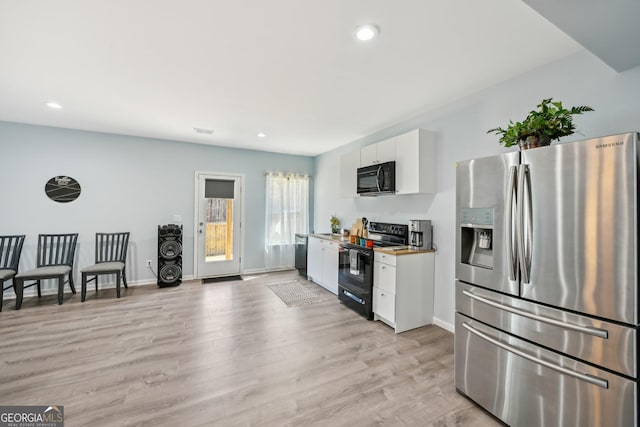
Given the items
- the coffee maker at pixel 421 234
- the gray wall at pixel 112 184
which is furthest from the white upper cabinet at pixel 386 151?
the gray wall at pixel 112 184

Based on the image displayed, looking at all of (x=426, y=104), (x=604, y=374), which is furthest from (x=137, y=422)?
(x=426, y=104)

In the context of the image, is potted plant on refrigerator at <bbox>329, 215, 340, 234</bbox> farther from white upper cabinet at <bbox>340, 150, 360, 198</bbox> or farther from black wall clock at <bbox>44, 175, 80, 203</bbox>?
black wall clock at <bbox>44, 175, 80, 203</bbox>

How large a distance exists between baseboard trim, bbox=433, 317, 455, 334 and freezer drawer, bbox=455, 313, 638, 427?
3.67 feet

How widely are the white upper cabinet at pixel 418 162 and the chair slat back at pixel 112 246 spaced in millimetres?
4523

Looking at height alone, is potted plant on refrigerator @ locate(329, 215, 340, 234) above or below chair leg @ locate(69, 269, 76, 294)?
above

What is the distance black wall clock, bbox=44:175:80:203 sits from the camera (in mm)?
4191

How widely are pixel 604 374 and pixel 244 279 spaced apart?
16.0 ft

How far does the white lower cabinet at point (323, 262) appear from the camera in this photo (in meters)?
4.31

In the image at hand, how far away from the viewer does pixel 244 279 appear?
5234 millimetres

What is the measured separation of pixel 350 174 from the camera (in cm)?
444

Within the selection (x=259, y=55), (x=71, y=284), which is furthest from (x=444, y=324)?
(x=71, y=284)

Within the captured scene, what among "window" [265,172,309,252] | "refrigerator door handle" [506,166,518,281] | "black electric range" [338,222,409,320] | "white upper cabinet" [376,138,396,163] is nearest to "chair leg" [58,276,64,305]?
"window" [265,172,309,252]

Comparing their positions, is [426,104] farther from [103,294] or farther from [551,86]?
[103,294]

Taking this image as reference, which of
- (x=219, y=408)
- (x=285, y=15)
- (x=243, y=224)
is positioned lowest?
(x=219, y=408)
